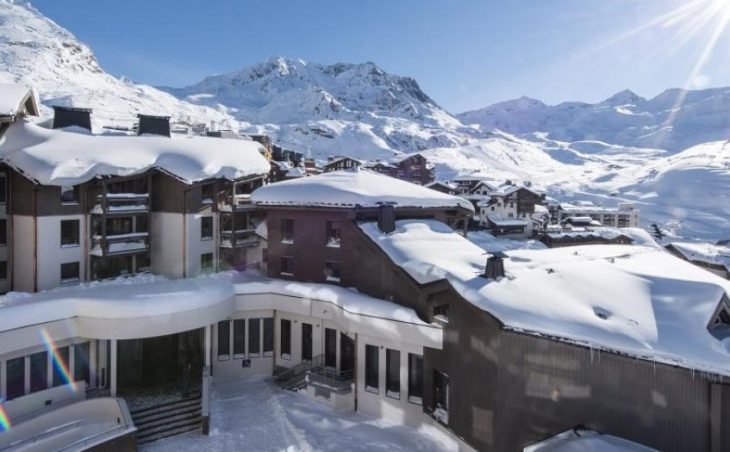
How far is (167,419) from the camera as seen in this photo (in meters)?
17.5

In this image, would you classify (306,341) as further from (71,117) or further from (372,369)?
(71,117)

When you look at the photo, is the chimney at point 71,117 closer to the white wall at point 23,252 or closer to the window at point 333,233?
the white wall at point 23,252

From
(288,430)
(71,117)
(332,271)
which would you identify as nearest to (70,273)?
(71,117)

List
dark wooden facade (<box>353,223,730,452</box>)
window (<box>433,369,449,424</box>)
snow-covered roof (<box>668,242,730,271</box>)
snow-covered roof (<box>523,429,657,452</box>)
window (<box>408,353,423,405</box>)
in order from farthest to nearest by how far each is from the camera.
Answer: snow-covered roof (<box>668,242,730,271</box>)
window (<box>408,353,423,405</box>)
window (<box>433,369,449,424</box>)
snow-covered roof (<box>523,429,657,452</box>)
dark wooden facade (<box>353,223,730,452</box>)

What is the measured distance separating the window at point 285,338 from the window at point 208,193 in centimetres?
867

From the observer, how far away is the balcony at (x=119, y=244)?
21.3 m

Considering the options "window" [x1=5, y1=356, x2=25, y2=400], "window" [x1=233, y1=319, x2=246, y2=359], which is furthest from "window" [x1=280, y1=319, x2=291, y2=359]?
"window" [x1=5, y1=356, x2=25, y2=400]

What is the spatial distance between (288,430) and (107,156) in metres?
15.8

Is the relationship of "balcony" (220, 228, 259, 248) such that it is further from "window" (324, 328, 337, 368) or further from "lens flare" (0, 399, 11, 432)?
"lens flare" (0, 399, 11, 432)

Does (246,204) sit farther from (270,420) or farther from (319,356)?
(270,420)

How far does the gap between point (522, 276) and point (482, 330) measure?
106 inches

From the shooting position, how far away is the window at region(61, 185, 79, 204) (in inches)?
819

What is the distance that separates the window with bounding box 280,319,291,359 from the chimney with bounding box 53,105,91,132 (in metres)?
17.0

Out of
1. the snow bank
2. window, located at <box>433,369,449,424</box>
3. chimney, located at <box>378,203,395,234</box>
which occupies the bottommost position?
window, located at <box>433,369,449,424</box>
